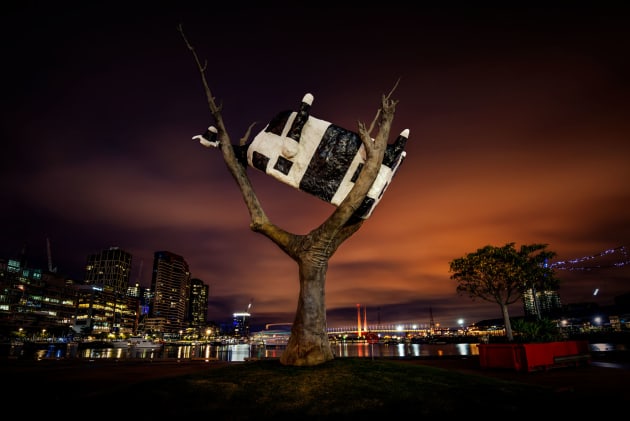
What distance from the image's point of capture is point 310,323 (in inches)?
402

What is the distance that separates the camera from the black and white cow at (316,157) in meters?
9.28

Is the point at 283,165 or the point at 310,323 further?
the point at 310,323

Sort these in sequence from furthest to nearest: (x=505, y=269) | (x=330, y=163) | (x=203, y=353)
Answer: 1. (x=203, y=353)
2. (x=505, y=269)
3. (x=330, y=163)

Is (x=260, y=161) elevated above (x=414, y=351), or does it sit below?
above

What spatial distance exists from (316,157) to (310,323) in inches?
185

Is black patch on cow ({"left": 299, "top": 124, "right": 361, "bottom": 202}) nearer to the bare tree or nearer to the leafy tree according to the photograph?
the bare tree

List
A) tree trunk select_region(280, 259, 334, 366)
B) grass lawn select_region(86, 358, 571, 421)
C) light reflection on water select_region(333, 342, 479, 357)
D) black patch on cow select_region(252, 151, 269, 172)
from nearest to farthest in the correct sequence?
grass lawn select_region(86, 358, 571, 421)
black patch on cow select_region(252, 151, 269, 172)
tree trunk select_region(280, 259, 334, 366)
light reflection on water select_region(333, 342, 479, 357)

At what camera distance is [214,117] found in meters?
11.3

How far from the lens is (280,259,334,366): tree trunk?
9.80 m

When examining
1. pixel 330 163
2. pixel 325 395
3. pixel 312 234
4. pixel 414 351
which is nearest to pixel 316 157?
pixel 330 163

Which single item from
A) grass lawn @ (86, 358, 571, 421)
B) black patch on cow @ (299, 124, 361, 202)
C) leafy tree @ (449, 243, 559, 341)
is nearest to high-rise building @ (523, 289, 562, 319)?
leafy tree @ (449, 243, 559, 341)

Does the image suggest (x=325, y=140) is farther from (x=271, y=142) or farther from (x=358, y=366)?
(x=358, y=366)

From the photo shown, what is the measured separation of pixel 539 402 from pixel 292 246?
23.4ft

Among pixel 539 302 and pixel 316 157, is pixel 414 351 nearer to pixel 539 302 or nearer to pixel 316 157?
pixel 539 302
